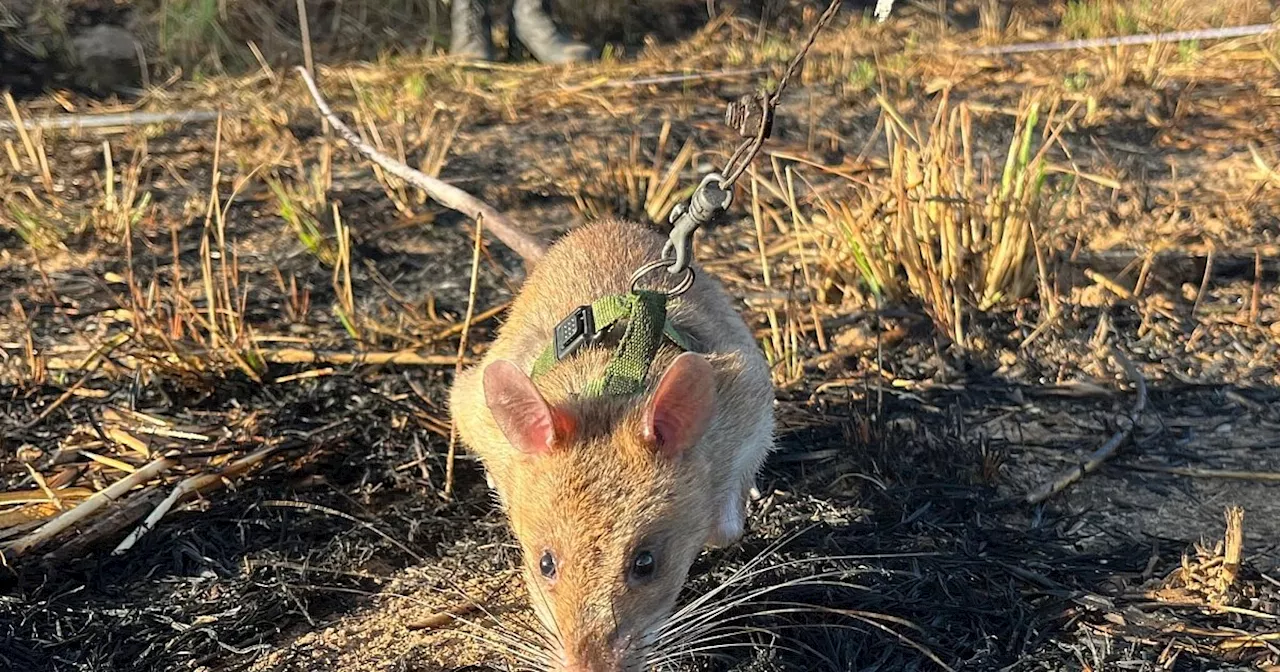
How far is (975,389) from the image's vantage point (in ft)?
11.1

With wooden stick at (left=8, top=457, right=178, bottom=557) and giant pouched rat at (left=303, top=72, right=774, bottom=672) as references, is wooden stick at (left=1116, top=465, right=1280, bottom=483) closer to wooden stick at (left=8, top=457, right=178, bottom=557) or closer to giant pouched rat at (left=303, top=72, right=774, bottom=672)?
giant pouched rat at (left=303, top=72, right=774, bottom=672)

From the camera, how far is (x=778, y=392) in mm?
3439

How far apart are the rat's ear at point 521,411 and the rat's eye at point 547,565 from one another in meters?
0.22

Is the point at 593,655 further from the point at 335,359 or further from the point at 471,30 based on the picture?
the point at 471,30

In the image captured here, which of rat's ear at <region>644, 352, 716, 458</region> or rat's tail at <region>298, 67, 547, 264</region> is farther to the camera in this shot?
rat's tail at <region>298, 67, 547, 264</region>

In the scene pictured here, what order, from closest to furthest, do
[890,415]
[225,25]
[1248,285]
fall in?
1. [890,415]
2. [1248,285]
3. [225,25]

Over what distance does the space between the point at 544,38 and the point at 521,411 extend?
200 inches

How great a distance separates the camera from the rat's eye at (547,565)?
2131mm

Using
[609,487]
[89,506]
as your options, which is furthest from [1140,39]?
[89,506]

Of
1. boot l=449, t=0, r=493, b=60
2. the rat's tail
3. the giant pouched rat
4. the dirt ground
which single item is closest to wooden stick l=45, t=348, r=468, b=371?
the dirt ground

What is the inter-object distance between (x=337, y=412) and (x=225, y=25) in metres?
4.85

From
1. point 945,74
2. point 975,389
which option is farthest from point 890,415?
point 945,74

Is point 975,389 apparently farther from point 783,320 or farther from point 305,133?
point 305,133

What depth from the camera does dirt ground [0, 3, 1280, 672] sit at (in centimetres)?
254
